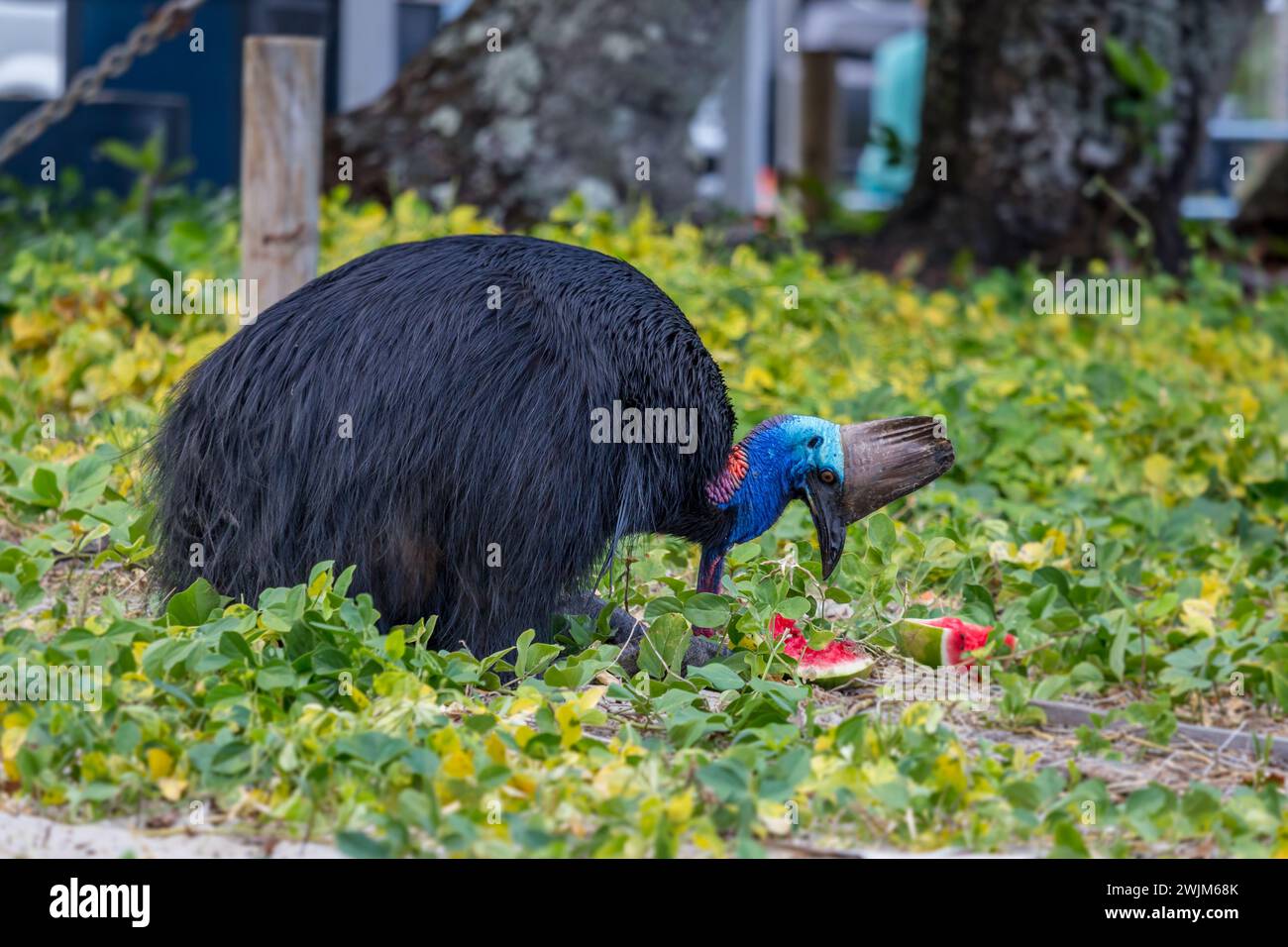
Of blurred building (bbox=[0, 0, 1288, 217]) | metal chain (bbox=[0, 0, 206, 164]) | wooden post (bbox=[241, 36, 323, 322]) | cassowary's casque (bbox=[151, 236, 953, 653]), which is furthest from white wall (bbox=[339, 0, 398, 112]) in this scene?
cassowary's casque (bbox=[151, 236, 953, 653])

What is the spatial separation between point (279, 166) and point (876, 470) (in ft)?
6.47

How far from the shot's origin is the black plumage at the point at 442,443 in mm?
2775

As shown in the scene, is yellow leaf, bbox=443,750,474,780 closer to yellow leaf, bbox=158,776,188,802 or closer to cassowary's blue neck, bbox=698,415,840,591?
yellow leaf, bbox=158,776,188,802

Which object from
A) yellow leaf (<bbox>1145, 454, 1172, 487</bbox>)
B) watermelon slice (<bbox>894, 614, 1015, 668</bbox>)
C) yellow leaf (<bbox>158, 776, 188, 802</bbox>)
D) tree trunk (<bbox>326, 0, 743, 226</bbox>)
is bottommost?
yellow leaf (<bbox>158, 776, 188, 802</bbox>)

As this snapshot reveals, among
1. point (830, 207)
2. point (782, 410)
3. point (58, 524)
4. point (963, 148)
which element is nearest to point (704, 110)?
point (830, 207)

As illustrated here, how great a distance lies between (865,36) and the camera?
17750 millimetres

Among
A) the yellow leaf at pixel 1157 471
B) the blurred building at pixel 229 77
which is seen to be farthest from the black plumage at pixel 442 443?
the blurred building at pixel 229 77

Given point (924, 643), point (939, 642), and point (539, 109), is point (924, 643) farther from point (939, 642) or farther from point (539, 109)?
point (539, 109)

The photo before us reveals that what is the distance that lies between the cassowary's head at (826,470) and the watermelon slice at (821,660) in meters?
0.18

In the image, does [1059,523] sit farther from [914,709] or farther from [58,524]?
[58,524]

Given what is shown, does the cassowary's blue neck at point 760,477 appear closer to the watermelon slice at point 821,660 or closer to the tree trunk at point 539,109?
the watermelon slice at point 821,660

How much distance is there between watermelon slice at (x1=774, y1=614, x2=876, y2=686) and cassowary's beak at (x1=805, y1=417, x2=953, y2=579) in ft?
0.53

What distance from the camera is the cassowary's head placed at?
3.03 metres

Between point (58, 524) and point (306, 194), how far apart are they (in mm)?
1283
